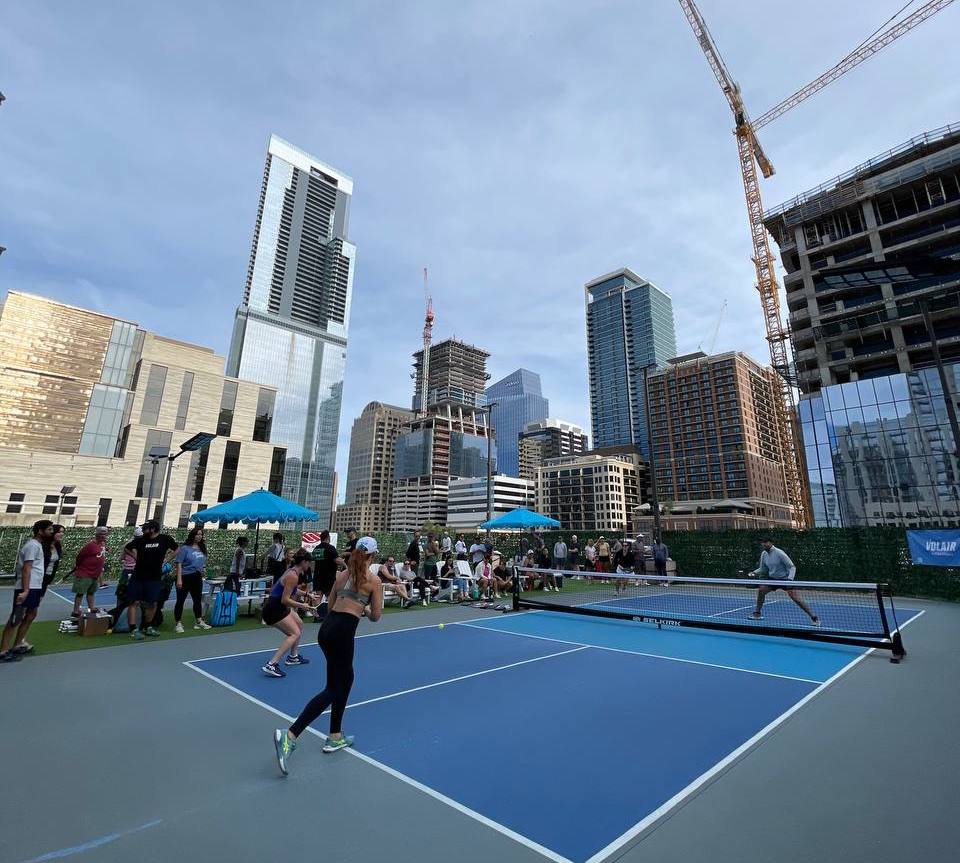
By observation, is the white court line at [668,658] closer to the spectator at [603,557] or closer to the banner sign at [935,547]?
the spectator at [603,557]

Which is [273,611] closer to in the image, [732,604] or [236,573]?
[236,573]

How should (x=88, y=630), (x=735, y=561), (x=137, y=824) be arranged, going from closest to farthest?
(x=137, y=824) → (x=88, y=630) → (x=735, y=561)

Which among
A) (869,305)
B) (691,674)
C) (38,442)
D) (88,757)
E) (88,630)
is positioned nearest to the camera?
(88,757)

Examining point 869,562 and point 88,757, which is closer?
point 88,757

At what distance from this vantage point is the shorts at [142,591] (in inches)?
362

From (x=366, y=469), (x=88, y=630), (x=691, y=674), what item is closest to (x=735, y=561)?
(x=691, y=674)

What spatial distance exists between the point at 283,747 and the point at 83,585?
28.1ft

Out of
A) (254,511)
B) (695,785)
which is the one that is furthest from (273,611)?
(254,511)

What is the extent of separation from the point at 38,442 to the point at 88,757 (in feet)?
245

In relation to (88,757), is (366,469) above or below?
above

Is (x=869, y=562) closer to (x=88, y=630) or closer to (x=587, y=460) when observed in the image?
(x=88, y=630)

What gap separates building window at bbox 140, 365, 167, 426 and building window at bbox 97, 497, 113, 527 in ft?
33.3

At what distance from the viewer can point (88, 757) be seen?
4.14 m

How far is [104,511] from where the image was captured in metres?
53.0
